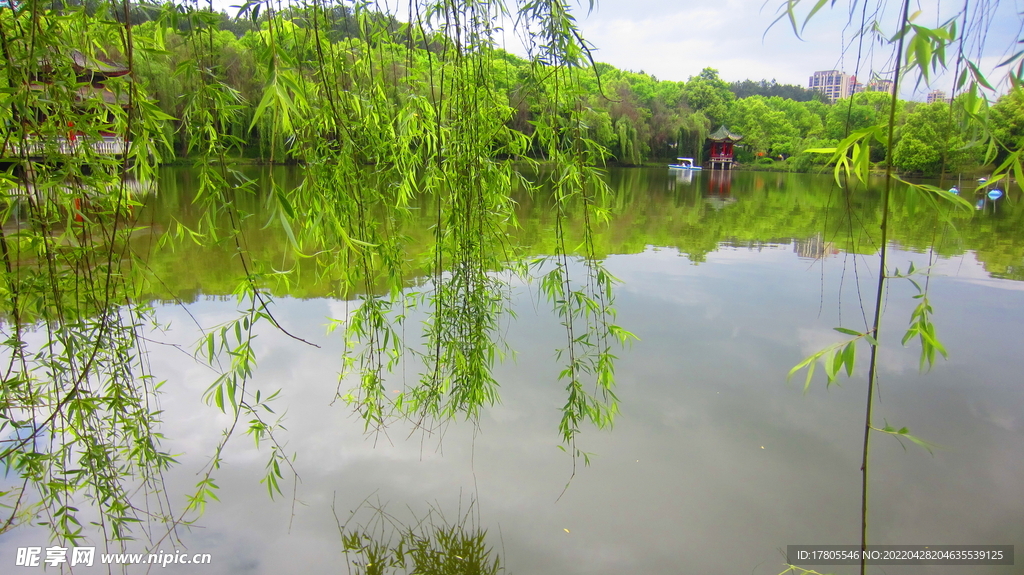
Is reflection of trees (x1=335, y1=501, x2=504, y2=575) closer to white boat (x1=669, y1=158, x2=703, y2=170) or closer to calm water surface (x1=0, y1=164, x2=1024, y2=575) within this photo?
calm water surface (x1=0, y1=164, x2=1024, y2=575)

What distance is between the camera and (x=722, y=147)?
28094 mm

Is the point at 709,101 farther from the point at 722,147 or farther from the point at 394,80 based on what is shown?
the point at 394,80

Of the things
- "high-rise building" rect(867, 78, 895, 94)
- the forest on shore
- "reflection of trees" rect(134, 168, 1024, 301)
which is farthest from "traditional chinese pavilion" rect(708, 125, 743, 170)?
"high-rise building" rect(867, 78, 895, 94)

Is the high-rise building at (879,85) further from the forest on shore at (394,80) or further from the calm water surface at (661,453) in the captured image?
the calm water surface at (661,453)

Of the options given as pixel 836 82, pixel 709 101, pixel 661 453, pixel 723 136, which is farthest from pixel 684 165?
pixel 836 82

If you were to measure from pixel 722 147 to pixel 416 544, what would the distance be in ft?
96.0

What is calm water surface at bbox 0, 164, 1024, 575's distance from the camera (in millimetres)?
1768

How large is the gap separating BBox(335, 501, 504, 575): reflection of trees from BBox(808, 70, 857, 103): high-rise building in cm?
147

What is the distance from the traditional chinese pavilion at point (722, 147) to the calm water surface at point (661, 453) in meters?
25.8

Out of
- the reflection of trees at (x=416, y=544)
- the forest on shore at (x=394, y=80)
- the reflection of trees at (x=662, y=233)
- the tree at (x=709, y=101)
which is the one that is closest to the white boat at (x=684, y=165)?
the tree at (x=709, y=101)

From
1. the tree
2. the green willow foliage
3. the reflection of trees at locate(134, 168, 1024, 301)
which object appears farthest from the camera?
the tree

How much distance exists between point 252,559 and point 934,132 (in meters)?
1.91

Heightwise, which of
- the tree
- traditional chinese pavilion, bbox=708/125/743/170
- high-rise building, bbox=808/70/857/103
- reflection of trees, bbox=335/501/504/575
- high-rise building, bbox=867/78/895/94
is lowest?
reflection of trees, bbox=335/501/504/575

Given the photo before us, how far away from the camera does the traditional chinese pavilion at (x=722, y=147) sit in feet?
91.1
